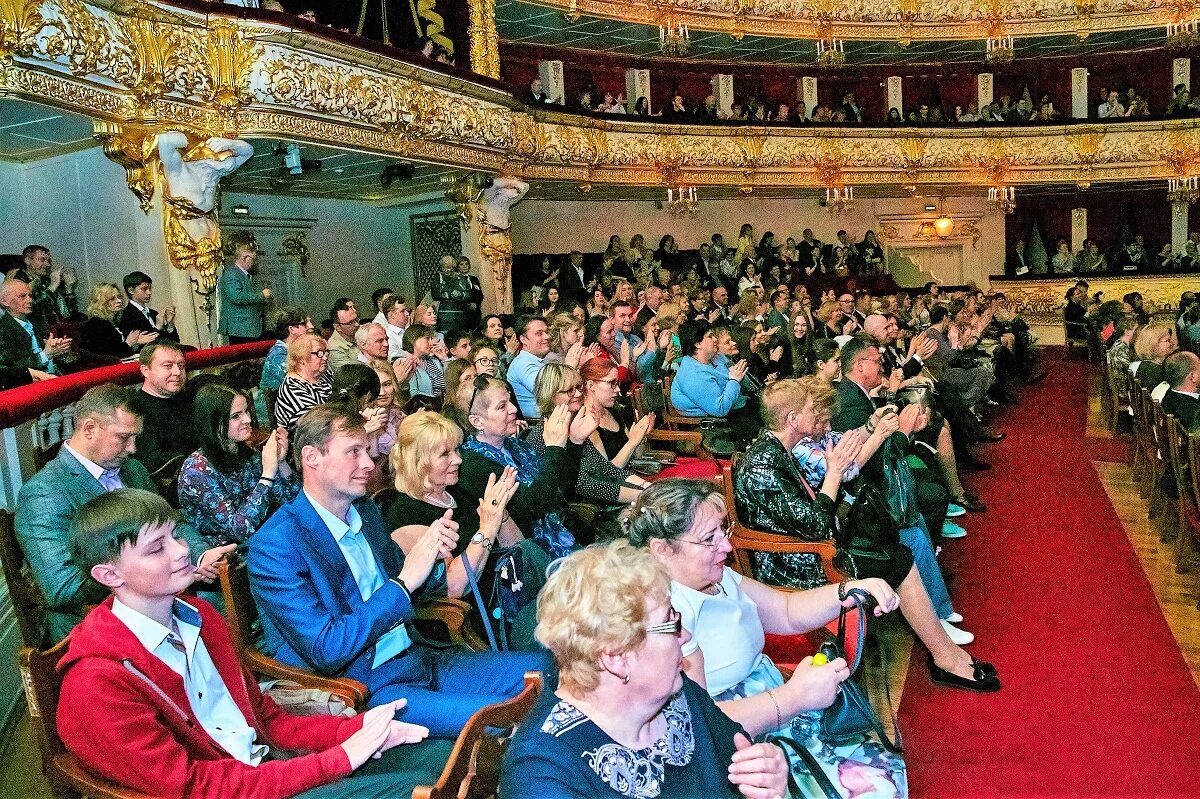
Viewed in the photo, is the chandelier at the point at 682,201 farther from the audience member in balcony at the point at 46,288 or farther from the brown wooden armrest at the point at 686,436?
the audience member in balcony at the point at 46,288

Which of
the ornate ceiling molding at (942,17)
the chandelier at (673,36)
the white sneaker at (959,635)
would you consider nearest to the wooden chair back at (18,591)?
the white sneaker at (959,635)

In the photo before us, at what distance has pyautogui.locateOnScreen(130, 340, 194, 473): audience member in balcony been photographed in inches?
174

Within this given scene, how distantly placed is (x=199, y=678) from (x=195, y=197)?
259 inches

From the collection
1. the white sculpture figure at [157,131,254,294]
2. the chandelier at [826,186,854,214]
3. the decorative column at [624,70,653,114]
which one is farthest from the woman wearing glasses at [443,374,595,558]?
the decorative column at [624,70,653,114]

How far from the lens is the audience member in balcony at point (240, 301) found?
785cm

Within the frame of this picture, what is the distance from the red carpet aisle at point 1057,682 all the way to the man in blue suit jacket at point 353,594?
1540 millimetres

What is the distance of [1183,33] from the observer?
17375 mm

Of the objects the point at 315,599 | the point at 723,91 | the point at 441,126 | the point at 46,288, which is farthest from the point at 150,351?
the point at 723,91

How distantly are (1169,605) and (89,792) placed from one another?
4.62 meters

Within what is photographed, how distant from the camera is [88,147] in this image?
27.8ft

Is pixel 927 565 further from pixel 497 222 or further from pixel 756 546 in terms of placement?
pixel 497 222

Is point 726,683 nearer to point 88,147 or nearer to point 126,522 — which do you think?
point 126,522

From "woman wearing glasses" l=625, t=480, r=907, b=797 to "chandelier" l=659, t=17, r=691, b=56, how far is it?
1466 cm

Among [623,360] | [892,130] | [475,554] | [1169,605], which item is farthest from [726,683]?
[892,130]
